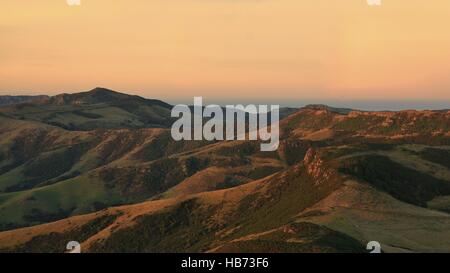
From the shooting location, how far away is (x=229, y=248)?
140 m

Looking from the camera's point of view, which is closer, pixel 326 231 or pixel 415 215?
pixel 326 231
